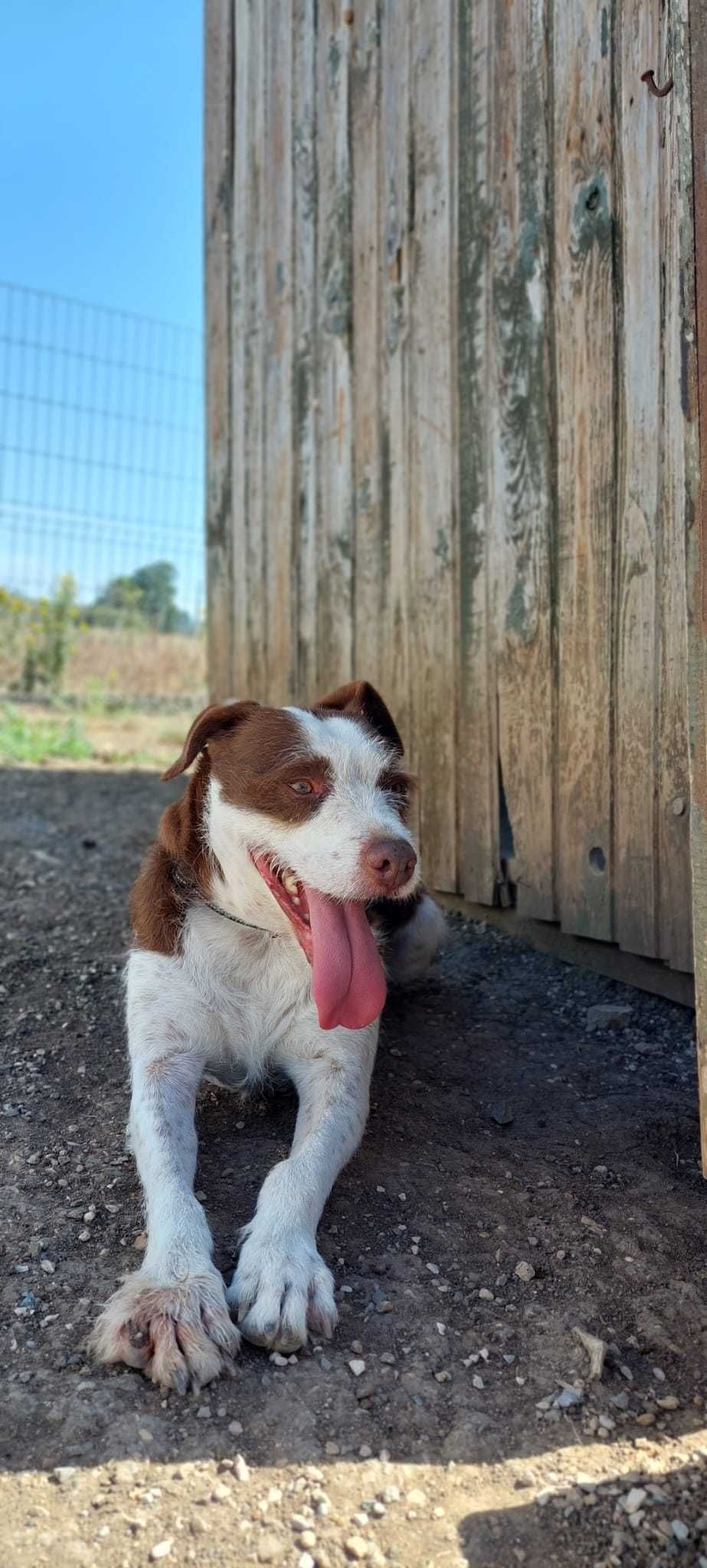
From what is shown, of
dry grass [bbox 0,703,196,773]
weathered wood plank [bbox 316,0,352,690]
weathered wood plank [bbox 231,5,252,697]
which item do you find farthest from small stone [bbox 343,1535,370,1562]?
dry grass [bbox 0,703,196,773]

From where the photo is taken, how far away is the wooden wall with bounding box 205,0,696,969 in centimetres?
328

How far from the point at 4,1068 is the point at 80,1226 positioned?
35.8 inches

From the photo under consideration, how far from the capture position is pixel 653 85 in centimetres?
291

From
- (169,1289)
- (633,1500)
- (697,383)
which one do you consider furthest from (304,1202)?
(697,383)

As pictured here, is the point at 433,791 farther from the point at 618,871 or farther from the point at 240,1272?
the point at 240,1272

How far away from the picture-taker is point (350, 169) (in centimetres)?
485

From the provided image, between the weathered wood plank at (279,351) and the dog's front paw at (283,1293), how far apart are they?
3763 mm

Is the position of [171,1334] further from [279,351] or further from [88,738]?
[88,738]

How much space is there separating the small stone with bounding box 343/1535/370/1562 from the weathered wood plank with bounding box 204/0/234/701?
5.21 meters

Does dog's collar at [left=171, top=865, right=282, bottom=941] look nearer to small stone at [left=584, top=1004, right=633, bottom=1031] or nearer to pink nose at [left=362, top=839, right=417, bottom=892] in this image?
pink nose at [left=362, top=839, right=417, bottom=892]

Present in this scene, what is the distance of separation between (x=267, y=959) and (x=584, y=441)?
6.34 feet

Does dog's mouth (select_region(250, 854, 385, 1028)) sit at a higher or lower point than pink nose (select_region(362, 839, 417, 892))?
lower

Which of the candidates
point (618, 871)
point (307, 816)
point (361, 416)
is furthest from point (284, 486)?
point (307, 816)

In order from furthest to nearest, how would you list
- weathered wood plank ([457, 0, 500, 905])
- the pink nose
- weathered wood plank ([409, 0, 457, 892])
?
weathered wood plank ([409, 0, 457, 892]) < weathered wood plank ([457, 0, 500, 905]) < the pink nose
